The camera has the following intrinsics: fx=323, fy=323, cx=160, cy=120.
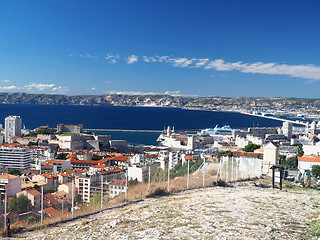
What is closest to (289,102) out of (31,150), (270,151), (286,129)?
(286,129)

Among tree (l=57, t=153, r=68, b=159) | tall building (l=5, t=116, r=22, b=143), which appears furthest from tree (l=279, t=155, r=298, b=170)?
tall building (l=5, t=116, r=22, b=143)

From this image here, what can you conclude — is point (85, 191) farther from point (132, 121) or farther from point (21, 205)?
point (132, 121)

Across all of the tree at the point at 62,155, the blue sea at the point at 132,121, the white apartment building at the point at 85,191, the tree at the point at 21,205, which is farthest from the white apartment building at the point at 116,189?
the blue sea at the point at 132,121

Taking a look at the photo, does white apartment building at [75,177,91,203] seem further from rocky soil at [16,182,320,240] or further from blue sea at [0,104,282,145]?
blue sea at [0,104,282,145]

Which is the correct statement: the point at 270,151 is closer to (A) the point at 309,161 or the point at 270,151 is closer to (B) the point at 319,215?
(B) the point at 319,215

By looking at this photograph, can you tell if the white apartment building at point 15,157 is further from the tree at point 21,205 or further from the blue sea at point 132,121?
the blue sea at point 132,121

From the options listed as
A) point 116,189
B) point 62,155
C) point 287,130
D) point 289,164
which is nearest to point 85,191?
point 116,189
